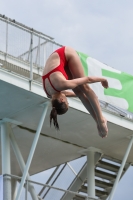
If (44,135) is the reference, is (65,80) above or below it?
below

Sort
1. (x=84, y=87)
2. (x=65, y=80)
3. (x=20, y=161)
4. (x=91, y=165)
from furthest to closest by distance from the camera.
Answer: (x=91, y=165)
(x=20, y=161)
(x=84, y=87)
(x=65, y=80)

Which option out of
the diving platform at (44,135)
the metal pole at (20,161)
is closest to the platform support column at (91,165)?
the diving platform at (44,135)

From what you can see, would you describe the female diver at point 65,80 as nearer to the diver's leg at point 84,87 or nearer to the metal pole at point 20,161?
the diver's leg at point 84,87

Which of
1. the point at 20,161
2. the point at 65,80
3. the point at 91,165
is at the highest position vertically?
the point at 91,165

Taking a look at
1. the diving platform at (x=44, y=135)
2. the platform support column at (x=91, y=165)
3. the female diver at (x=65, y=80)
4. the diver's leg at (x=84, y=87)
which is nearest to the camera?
the female diver at (x=65, y=80)

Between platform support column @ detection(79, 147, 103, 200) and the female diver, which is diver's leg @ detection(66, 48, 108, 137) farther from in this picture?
platform support column @ detection(79, 147, 103, 200)

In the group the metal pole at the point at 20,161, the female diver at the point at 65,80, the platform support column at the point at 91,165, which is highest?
the platform support column at the point at 91,165

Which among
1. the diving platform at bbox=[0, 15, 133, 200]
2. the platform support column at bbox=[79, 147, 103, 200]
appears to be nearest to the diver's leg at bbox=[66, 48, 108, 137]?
the diving platform at bbox=[0, 15, 133, 200]

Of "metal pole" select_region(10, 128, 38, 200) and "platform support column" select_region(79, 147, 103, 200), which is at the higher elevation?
"platform support column" select_region(79, 147, 103, 200)

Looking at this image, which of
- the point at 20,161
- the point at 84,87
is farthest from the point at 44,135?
the point at 84,87

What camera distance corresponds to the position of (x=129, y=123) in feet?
84.4

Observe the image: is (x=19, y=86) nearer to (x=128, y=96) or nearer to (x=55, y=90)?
(x=128, y=96)

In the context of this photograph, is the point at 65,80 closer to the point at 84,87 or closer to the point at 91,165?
the point at 84,87

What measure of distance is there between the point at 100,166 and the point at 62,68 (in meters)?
19.0
